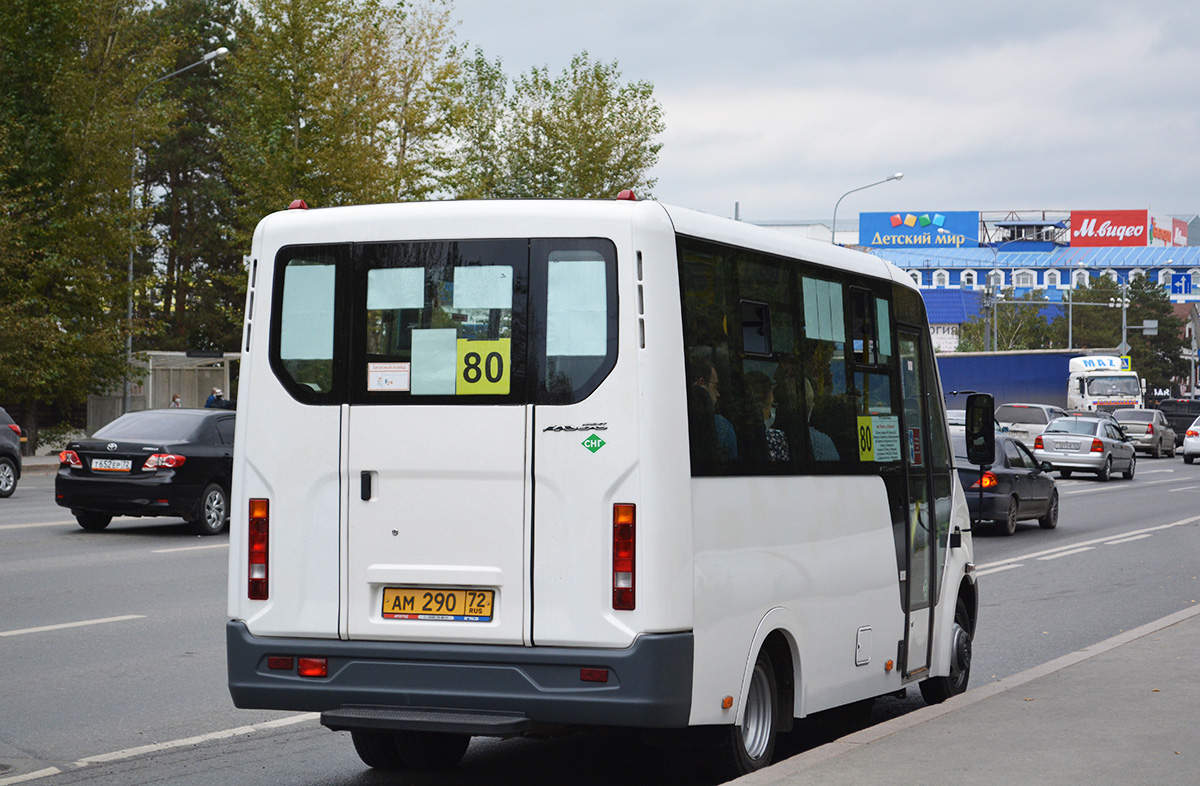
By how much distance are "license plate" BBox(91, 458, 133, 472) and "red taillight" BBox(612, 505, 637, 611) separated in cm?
1394

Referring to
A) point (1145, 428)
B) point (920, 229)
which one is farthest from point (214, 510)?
point (920, 229)

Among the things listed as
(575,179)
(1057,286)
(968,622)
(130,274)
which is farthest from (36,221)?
(1057,286)

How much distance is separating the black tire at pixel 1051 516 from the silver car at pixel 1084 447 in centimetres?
1449

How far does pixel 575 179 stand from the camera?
5669 cm

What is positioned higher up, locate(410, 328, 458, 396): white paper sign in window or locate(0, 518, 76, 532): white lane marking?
locate(410, 328, 458, 396): white paper sign in window

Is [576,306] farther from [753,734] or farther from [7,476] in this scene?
[7,476]

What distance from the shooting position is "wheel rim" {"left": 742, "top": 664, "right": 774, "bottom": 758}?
21.0ft

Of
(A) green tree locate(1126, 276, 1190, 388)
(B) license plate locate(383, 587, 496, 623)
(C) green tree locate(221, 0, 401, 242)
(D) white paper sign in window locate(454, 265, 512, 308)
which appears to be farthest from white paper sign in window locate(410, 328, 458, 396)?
(A) green tree locate(1126, 276, 1190, 388)

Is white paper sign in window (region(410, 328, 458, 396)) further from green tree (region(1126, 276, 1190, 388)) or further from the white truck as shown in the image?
green tree (region(1126, 276, 1190, 388))

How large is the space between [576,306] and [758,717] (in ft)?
6.58

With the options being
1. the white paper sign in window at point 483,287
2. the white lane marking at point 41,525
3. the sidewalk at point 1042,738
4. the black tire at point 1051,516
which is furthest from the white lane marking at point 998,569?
the white paper sign in window at point 483,287

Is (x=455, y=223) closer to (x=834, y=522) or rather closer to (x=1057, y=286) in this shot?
(x=834, y=522)

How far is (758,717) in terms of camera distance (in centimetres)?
647

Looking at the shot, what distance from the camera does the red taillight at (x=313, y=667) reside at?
5977 mm
